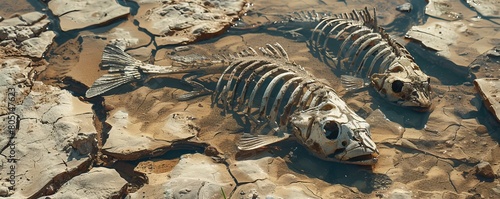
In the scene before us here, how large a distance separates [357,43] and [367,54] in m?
0.29

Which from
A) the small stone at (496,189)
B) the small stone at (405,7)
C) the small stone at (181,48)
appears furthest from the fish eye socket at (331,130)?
the small stone at (405,7)

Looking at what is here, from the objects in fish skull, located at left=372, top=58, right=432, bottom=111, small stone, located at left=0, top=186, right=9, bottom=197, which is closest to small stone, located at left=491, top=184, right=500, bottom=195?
fish skull, located at left=372, top=58, right=432, bottom=111

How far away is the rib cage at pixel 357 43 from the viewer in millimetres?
5801

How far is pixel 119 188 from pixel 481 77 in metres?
4.48

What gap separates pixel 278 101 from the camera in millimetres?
4914

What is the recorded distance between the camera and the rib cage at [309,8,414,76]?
580 centimetres

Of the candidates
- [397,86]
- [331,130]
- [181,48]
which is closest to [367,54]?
[397,86]

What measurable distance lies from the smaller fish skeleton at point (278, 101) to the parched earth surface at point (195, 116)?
0.15m

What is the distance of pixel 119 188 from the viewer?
4117mm

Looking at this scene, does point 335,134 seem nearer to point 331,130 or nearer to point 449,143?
point 331,130

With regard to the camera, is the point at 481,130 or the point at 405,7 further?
the point at 405,7

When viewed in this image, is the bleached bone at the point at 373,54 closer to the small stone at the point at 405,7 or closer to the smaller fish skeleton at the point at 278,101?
the smaller fish skeleton at the point at 278,101

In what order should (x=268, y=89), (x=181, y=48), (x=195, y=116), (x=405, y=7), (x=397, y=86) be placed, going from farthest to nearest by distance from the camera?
(x=405, y=7) → (x=181, y=48) → (x=397, y=86) → (x=195, y=116) → (x=268, y=89)

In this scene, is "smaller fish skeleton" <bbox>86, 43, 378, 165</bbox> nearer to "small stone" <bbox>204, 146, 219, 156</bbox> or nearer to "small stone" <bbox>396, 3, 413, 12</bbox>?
"small stone" <bbox>204, 146, 219, 156</bbox>
